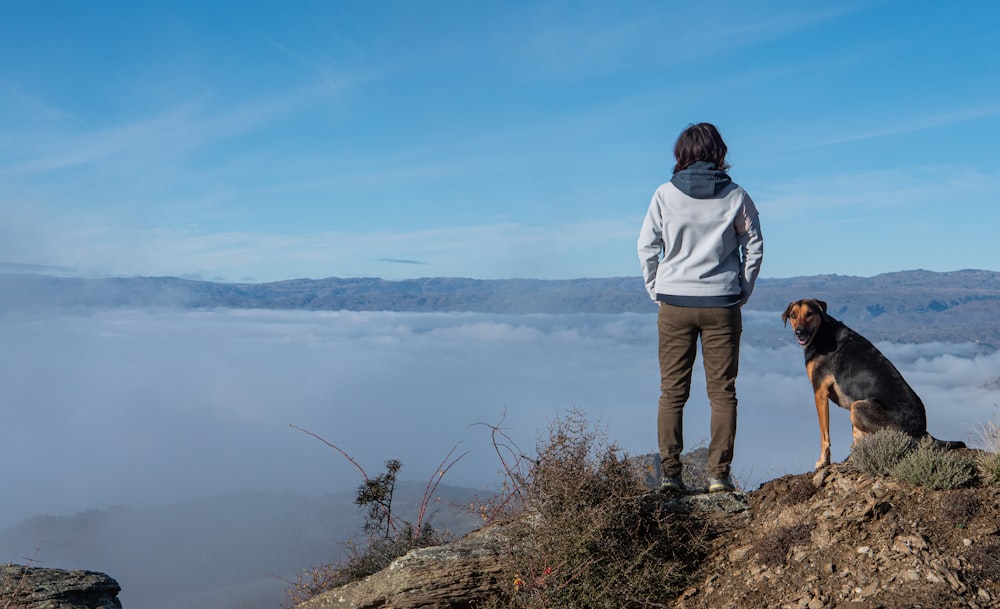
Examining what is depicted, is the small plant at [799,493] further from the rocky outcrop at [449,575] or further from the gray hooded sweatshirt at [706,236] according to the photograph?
the gray hooded sweatshirt at [706,236]

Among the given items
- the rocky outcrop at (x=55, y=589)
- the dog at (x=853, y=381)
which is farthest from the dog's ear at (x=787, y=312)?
the rocky outcrop at (x=55, y=589)

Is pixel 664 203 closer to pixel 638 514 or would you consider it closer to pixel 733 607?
pixel 638 514

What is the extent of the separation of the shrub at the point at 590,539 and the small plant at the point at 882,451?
1789mm

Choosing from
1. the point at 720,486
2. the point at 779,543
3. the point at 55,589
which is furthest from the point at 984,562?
the point at 55,589

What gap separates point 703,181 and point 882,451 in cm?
310

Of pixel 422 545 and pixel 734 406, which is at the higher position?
pixel 734 406

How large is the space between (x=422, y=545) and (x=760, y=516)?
4.31 m

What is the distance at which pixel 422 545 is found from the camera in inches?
372

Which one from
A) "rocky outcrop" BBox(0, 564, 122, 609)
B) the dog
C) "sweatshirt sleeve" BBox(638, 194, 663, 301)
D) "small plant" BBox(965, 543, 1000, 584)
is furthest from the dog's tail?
"rocky outcrop" BBox(0, 564, 122, 609)

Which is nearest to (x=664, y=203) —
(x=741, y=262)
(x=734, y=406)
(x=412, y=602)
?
(x=741, y=262)

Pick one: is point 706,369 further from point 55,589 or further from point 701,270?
point 55,589

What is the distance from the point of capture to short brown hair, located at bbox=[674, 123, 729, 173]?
24.0 feet

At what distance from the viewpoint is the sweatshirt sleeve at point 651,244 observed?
750 cm

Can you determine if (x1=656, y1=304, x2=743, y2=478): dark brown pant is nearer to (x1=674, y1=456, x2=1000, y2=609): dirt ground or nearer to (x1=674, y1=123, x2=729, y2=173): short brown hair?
(x1=674, y1=456, x2=1000, y2=609): dirt ground
